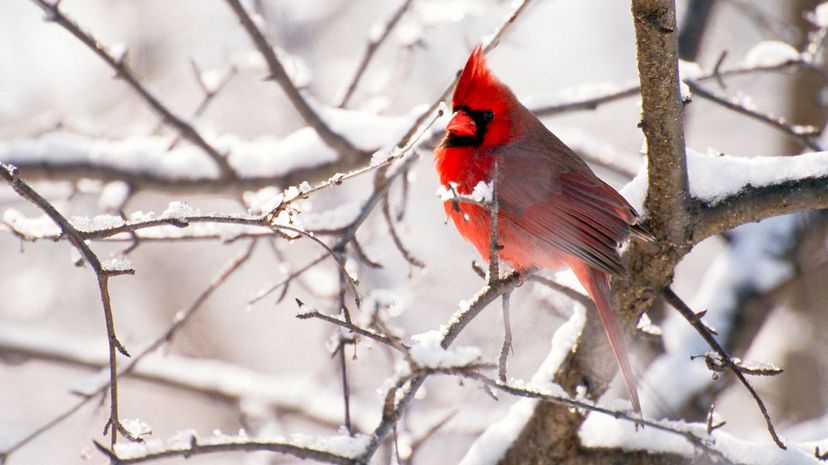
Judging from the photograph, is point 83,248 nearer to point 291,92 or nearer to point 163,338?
point 163,338

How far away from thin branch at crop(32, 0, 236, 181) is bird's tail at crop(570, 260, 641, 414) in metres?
1.48

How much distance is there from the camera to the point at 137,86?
2.94 meters

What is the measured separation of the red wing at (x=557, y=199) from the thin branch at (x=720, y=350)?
0.97 ft

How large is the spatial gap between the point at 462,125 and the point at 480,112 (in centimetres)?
10

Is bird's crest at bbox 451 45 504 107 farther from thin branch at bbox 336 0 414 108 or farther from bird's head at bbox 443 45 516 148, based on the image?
thin branch at bbox 336 0 414 108

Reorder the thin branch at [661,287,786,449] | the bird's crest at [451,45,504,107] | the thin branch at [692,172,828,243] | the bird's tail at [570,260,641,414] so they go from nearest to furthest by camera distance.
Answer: the thin branch at [661,287,786,449], the thin branch at [692,172,828,243], the bird's tail at [570,260,641,414], the bird's crest at [451,45,504,107]

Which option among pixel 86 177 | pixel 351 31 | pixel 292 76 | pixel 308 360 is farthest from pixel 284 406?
pixel 351 31

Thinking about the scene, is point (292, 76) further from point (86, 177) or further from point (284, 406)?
point (284, 406)

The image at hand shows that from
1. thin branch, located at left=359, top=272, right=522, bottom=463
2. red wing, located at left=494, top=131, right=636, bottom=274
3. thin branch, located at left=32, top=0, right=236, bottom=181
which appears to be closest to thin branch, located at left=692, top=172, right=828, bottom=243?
red wing, located at left=494, top=131, right=636, bottom=274

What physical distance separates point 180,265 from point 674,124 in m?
5.96

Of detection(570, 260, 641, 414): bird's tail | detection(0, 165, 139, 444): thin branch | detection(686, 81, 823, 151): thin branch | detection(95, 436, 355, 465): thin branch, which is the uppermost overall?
detection(686, 81, 823, 151): thin branch

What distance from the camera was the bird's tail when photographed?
7.54 ft

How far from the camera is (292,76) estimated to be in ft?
10.2

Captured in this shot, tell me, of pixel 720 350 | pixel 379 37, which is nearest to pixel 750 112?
pixel 720 350
